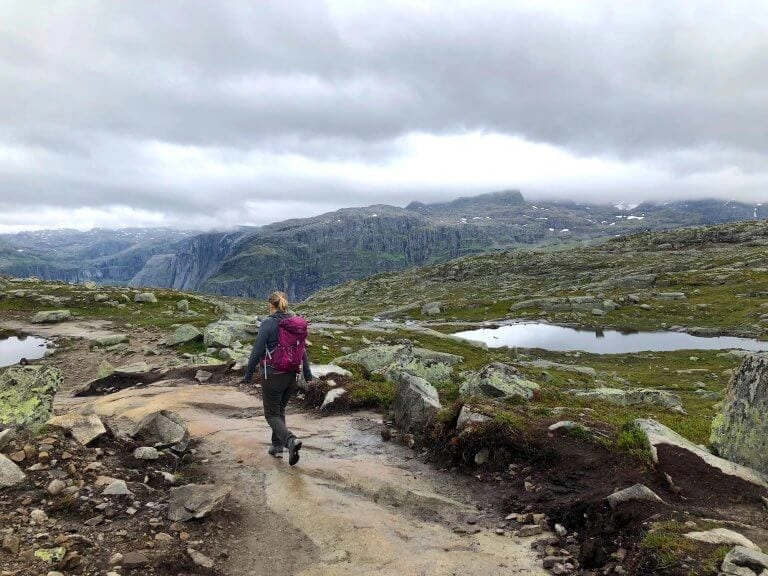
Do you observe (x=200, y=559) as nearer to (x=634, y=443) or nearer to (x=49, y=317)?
(x=634, y=443)

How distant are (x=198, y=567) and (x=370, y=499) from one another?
4.65 metres

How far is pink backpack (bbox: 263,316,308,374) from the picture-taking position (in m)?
13.7

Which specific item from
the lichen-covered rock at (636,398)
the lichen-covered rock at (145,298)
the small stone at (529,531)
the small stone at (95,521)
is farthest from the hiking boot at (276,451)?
the lichen-covered rock at (145,298)

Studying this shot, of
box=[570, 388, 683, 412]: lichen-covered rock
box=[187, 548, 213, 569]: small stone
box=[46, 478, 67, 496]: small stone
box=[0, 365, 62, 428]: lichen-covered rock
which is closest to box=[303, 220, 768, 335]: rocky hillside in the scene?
box=[570, 388, 683, 412]: lichen-covered rock

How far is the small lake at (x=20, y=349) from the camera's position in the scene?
37.5 m

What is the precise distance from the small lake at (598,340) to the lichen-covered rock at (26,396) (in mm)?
66498

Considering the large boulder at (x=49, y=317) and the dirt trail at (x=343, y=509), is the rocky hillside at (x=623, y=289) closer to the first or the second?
the large boulder at (x=49, y=317)

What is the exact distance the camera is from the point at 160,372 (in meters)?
27.6

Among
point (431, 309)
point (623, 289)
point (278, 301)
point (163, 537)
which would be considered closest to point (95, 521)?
point (163, 537)

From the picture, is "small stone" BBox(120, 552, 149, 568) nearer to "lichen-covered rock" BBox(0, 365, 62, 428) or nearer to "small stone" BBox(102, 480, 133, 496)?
"small stone" BBox(102, 480, 133, 496)

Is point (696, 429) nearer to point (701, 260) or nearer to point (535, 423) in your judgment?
point (535, 423)

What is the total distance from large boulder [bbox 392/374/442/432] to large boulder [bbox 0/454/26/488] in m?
11.1

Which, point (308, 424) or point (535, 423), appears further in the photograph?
point (308, 424)

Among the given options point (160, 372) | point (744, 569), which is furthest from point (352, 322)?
point (744, 569)
